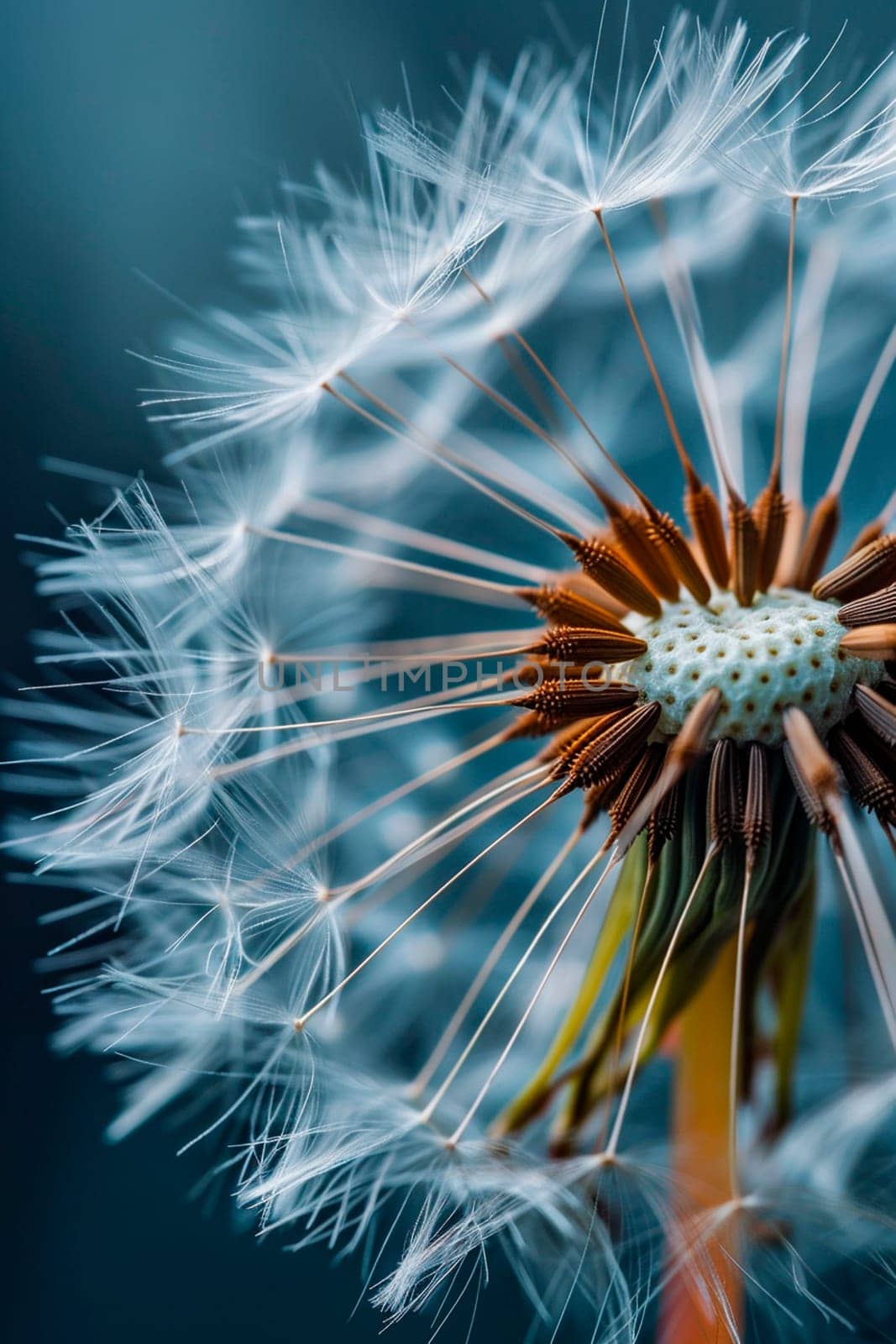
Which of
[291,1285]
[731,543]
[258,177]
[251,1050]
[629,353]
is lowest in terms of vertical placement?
[291,1285]

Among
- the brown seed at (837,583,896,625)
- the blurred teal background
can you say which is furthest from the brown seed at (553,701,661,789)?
the blurred teal background

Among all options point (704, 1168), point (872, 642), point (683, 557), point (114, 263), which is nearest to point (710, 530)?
point (683, 557)

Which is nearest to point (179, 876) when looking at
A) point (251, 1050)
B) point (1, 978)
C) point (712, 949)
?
point (251, 1050)

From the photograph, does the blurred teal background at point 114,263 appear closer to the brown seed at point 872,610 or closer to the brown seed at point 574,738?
the brown seed at point 574,738

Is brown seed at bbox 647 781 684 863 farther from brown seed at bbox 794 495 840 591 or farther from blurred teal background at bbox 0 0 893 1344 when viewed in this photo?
blurred teal background at bbox 0 0 893 1344

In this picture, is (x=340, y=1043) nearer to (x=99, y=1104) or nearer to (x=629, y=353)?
(x=99, y=1104)

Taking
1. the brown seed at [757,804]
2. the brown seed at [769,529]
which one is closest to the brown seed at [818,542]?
the brown seed at [769,529]

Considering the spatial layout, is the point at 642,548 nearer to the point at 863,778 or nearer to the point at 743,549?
the point at 743,549
